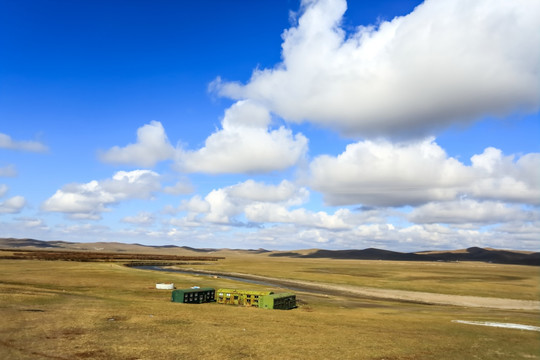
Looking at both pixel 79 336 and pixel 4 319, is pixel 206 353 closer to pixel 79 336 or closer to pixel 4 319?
pixel 79 336

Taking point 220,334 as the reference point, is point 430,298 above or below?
below

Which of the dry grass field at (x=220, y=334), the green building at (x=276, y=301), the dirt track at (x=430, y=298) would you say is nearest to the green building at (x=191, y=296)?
the dry grass field at (x=220, y=334)

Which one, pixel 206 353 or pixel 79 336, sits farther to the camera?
pixel 79 336

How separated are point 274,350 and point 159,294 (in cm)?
3080

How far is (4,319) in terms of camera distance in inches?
1020

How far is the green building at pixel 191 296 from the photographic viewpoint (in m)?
42.8

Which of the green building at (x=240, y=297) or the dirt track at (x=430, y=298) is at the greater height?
the green building at (x=240, y=297)

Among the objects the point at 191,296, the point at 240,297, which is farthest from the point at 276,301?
the point at 191,296

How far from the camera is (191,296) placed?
43562 millimetres

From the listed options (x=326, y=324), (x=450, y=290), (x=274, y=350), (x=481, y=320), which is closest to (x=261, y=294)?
(x=326, y=324)

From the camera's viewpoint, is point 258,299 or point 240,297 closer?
point 258,299

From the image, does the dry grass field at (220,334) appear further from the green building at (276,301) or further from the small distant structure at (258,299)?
the small distant structure at (258,299)

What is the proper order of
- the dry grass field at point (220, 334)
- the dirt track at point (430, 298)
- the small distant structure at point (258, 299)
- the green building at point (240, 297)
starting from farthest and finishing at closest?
the dirt track at point (430, 298), the green building at point (240, 297), the small distant structure at point (258, 299), the dry grass field at point (220, 334)

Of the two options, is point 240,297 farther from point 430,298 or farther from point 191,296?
point 430,298
